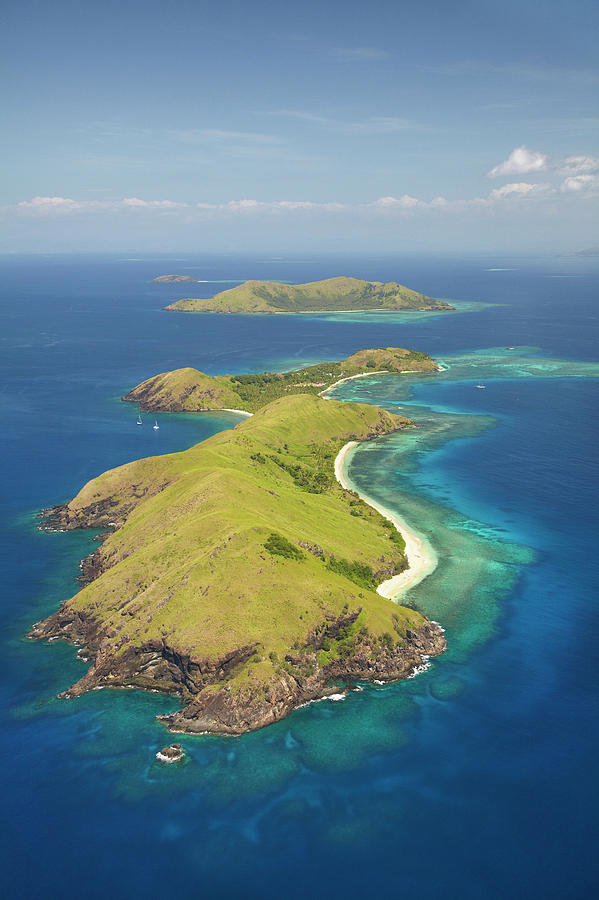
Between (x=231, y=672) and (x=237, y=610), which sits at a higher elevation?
(x=237, y=610)

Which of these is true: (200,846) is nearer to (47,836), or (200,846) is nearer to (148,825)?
(148,825)

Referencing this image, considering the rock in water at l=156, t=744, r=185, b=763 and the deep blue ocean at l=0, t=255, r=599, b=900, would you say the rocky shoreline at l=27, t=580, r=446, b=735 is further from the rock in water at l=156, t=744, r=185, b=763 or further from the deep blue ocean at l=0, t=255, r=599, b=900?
the rock in water at l=156, t=744, r=185, b=763

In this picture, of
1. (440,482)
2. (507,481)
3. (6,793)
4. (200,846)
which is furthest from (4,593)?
(507,481)

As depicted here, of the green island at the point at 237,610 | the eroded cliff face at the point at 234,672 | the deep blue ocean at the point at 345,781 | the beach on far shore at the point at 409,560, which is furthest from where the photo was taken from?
the beach on far shore at the point at 409,560

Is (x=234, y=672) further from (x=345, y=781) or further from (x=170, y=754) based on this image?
(x=345, y=781)

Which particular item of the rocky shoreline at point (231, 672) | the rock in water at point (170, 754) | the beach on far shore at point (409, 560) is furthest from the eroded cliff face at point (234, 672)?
the beach on far shore at point (409, 560)

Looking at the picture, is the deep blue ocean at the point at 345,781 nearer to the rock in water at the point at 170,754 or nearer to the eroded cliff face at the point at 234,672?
the rock in water at the point at 170,754

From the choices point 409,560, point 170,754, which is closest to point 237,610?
point 170,754

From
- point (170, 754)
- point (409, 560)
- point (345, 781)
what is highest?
point (409, 560)
